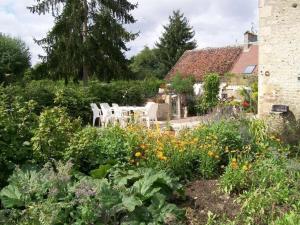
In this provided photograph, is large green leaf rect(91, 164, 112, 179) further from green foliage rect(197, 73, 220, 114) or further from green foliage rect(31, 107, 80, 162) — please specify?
green foliage rect(197, 73, 220, 114)

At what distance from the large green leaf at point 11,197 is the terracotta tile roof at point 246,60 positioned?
25722 millimetres

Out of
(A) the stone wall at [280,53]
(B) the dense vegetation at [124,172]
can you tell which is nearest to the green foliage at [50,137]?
(B) the dense vegetation at [124,172]

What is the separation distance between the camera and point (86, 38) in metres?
20.6

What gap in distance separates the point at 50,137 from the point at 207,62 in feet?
90.2

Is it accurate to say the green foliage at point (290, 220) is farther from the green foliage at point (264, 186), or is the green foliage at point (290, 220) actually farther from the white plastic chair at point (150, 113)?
the white plastic chair at point (150, 113)

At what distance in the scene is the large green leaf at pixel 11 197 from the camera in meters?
4.47

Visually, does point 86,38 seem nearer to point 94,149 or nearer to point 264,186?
point 94,149

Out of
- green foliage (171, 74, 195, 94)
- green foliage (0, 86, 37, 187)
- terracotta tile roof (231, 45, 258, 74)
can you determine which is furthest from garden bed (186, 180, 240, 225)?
terracotta tile roof (231, 45, 258, 74)

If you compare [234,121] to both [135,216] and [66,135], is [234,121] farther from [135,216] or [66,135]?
[135,216]

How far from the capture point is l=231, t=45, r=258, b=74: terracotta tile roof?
2922cm

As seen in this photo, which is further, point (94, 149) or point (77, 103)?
point (77, 103)

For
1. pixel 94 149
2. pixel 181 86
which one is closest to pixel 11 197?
pixel 94 149

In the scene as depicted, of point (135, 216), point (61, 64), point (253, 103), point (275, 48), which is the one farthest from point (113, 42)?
point (135, 216)

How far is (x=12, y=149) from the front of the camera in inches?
209
